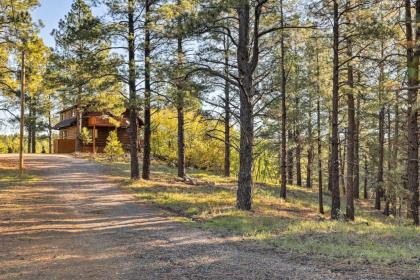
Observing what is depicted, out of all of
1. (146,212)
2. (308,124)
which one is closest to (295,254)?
(146,212)

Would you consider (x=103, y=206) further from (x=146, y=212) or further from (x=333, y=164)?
(x=333, y=164)

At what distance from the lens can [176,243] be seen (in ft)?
28.7

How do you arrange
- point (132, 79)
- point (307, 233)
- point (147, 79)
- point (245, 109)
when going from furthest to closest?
point (147, 79), point (132, 79), point (245, 109), point (307, 233)

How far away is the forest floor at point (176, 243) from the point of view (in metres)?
6.48

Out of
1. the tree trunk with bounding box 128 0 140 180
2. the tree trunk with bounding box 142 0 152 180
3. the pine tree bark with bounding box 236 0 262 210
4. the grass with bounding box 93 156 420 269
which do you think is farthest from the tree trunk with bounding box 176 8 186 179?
the grass with bounding box 93 156 420 269

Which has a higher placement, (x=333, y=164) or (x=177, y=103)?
(x=177, y=103)

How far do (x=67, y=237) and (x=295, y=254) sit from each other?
533cm

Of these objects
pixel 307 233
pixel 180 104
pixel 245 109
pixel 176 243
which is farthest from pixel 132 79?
pixel 307 233

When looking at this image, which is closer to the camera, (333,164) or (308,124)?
(333,164)

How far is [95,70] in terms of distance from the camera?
720 inches

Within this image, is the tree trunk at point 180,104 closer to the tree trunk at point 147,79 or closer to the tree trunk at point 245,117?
the tree trunk at point 147,79

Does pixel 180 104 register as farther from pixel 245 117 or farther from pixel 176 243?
pixel 176 243

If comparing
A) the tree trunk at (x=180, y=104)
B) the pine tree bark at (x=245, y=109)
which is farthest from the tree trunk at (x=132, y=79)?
the pine tree bark at (x=245, y=109)

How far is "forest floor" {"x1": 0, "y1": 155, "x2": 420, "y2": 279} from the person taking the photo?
21.2 ft
